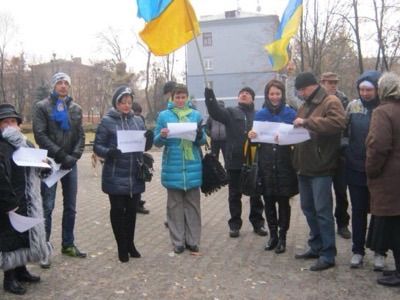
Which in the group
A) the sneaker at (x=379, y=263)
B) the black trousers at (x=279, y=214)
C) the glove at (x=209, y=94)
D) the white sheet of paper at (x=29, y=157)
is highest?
the glove at (x=209, y=94)

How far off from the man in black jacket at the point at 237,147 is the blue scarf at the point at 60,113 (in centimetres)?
198

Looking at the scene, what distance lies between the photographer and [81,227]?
7.70m

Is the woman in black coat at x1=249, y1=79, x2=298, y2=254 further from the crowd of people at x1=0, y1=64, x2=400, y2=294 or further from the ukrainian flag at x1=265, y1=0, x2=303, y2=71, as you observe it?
the ukrainian flag at x1=265, y1=0, x2=303, y2=71

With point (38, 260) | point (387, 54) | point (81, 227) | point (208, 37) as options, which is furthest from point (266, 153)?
point (208, 37)

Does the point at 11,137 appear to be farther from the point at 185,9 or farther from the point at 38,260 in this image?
the point at 185,9

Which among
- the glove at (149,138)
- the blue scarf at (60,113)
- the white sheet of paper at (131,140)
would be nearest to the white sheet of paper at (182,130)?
the glove at (149,138)

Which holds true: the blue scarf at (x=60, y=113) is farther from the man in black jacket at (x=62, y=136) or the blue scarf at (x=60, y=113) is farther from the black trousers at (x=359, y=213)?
the black trousers at (x=359, y=213)

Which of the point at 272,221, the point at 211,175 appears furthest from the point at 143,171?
the point at 272,221

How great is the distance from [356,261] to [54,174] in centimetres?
348

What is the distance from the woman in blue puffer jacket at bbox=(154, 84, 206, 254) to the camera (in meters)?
6.04

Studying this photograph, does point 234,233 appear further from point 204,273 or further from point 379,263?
point 379,263

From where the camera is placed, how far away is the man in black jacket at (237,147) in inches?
268

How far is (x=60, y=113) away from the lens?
5.66 meters

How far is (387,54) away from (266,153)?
18.7m
